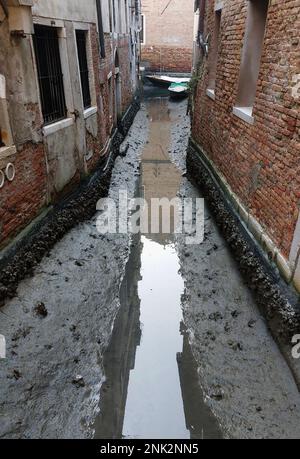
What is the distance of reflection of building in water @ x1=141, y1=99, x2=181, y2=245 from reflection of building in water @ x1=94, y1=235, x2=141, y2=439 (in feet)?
5.23

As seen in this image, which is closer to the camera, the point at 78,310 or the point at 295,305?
the point at 295,305

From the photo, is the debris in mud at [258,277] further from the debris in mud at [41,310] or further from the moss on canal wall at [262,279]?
the debris in mud at [41,310]

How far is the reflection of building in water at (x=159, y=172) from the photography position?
7.88 meters

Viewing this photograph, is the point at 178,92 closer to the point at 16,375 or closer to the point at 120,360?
the point at 120,360

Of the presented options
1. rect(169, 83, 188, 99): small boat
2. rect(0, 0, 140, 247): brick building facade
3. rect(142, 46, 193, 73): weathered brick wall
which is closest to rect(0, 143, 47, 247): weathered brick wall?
rect(0, 0, 140, 247): brick building facade

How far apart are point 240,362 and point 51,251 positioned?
9.87 ft

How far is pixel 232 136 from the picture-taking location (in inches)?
217

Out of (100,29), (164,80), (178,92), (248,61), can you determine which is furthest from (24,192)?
(164,80)

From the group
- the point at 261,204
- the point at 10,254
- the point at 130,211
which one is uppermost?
the point at 261,204

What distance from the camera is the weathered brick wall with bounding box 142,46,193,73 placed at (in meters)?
25.0

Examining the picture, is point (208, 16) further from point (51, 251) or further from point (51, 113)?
point (51, 251)

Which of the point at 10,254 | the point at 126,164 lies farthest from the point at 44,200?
the point at 126,164

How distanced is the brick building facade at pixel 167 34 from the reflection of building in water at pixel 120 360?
23889mm

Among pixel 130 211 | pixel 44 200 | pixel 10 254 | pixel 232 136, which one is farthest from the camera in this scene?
pixel 130 211
